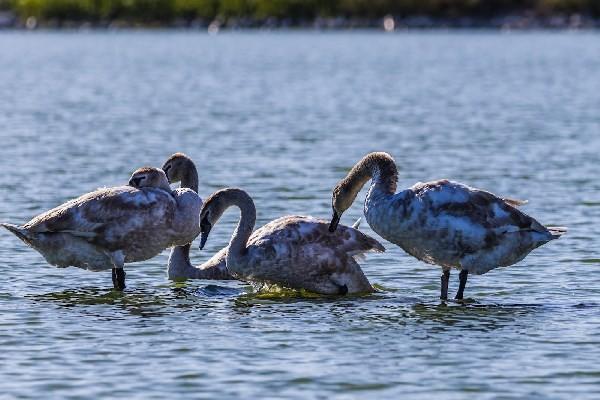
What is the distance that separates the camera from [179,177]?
19641 millimetres

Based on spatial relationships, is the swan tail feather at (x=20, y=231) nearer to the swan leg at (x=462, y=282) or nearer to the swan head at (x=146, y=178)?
the swan head at (x=146, y=178)

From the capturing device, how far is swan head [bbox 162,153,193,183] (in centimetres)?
1950

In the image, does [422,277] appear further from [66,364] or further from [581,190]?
[581,190]

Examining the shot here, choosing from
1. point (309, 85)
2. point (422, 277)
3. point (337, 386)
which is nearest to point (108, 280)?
point (422, 277)

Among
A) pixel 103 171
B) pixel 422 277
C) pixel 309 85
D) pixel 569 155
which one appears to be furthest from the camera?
pixel 309 85

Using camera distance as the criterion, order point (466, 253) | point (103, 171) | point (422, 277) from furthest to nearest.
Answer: point (103, 171)
point (422, 277)
point (466, 253)

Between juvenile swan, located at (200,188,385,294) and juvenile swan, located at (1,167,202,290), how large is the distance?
405 millimetres

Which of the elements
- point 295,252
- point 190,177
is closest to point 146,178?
point 190,177

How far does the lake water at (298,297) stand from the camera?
44.2 feet

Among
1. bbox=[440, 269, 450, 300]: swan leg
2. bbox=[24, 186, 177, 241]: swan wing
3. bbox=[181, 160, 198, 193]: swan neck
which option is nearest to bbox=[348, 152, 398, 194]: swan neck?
bbox=[440, 269, 450, 300]: swan leg

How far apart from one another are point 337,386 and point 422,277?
5835 mm

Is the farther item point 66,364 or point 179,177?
point 179,177

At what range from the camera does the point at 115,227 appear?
1739 centimetres

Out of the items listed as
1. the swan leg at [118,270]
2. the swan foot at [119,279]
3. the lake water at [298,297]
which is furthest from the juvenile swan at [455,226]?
the swan foot at [119,279]
